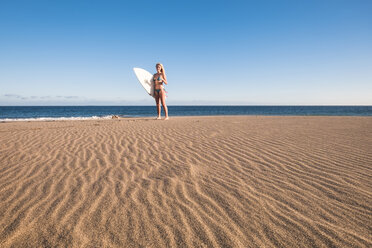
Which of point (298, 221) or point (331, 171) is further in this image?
point (331, 171)

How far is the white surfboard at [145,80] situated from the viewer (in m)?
Result: 11.8

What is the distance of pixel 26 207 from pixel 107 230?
48.9 inches

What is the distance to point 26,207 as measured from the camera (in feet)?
7.97

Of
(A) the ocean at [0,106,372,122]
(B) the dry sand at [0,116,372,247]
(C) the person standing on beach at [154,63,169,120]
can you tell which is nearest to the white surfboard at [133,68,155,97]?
(C) the person standing on beach at [154,63,169,120]

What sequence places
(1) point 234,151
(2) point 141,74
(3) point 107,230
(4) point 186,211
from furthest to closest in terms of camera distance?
(2) point 141,74
(1) point 234,151
(4) point 186,211
(3) point 107,230

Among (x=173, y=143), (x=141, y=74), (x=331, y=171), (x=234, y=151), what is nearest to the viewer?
(x=331, y=171)

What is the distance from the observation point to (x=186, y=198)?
2645 mm

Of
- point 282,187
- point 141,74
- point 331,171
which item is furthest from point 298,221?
point 141,74

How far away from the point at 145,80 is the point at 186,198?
10.4 metres

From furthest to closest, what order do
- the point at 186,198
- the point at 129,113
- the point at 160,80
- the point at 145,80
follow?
the point at 129,113, the point at 145,80, the point at 160,80, the point at 186,198

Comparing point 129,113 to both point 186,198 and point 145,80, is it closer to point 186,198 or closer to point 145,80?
point 145,80

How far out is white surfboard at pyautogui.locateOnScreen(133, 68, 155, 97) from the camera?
11.8 metres

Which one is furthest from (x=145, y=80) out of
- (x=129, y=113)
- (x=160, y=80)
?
(x=129, y=113)

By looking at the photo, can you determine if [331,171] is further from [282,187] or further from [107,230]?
[107,230]
